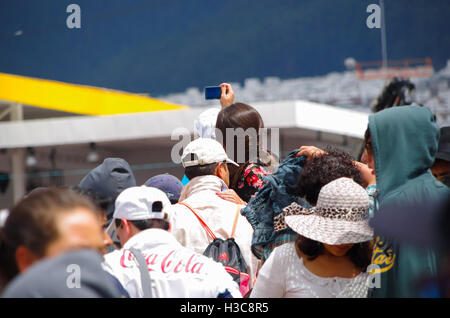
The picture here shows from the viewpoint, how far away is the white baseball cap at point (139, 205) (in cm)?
309

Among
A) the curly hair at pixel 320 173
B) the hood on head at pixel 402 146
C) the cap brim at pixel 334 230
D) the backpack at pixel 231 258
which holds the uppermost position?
the hood on head at pixel 402 146

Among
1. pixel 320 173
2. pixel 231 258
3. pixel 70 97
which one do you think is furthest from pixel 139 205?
pixel 70 97

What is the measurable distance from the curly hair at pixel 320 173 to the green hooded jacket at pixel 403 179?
1.28 feet

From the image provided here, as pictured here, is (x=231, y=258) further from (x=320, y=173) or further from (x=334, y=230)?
(x=334, y=230)

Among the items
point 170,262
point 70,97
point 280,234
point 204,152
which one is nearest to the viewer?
point 170,262

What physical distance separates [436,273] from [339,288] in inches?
18.1

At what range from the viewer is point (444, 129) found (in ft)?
12.2

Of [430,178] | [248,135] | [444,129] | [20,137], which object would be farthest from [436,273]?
[20,137]

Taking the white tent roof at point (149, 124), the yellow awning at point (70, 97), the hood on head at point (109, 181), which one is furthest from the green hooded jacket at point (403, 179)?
the yellow awning at point (70, 97)

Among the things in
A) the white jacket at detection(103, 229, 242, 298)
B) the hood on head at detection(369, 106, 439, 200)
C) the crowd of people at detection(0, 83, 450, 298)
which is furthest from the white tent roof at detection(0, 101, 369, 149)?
the hood on head at detection(369, 106, 439, 200)

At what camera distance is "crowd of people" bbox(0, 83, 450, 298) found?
1.95 meters

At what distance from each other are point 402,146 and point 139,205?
4.10 ft

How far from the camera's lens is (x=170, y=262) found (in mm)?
2904

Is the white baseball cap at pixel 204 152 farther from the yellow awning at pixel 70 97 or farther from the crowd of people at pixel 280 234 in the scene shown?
the yellow awning at pixel 70 97
